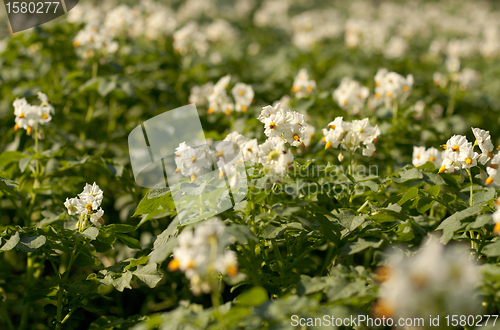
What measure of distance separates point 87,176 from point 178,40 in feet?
5.79

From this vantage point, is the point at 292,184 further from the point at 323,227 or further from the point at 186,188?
the point at 186,188

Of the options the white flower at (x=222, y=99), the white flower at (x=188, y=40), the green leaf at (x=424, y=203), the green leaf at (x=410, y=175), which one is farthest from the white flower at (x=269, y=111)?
the white flower at (x=188, y=40)

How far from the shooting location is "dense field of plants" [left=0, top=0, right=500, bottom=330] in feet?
3.93

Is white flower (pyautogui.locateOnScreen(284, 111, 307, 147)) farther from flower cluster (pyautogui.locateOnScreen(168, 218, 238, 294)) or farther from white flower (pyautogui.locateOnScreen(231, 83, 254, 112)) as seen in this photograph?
white flower (pyautogui.locateOnScreen(231, 83, 254, 112))

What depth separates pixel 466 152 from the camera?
5.63 ft

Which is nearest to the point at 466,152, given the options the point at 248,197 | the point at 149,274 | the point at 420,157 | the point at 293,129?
the point at 420,157

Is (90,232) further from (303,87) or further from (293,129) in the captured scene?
(303,87)

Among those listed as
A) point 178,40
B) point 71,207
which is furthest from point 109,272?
point 178,40

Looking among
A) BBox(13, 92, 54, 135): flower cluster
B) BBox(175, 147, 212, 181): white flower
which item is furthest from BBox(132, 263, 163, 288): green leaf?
BBox(13, 92, 54, 135): flower cluster

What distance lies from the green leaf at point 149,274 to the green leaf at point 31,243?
394mm

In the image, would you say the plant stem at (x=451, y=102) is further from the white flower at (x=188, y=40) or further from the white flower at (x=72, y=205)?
the white flower at (x=72, y=205)

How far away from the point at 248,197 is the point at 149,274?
54 cm

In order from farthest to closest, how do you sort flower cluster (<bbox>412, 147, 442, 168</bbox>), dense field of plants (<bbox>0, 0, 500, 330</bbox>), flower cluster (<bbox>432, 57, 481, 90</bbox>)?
1. flower cluster (<bbox>432, 57, 481, 90</bbox>)
2. flower cluster (<bbox>412, 147, 442, 168</bbox>)
3. dense field of plants (<bbox>0, 0, 500, 330</bbox>)

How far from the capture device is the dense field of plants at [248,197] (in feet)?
3.93
